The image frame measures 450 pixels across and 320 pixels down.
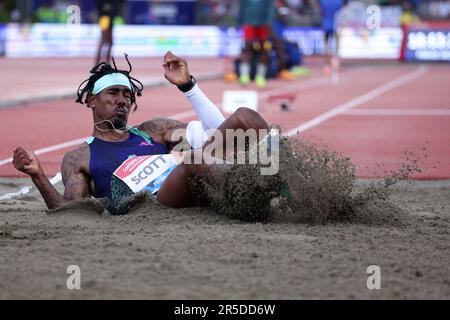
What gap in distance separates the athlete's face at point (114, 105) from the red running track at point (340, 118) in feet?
7.79

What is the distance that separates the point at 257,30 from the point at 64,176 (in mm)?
14516

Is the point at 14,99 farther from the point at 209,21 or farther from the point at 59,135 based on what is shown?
the point at 209,21

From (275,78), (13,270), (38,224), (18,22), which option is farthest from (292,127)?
(18,22)

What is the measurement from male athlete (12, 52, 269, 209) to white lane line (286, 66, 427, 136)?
1.92 m

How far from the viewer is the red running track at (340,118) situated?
9469mm

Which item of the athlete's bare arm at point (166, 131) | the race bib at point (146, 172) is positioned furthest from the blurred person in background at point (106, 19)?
the race bib at point (146, 172)

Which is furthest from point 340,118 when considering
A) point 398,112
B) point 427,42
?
point 427,42

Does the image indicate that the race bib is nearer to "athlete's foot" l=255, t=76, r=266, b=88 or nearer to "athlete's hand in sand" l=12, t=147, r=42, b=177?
"athlete's hand in sand" l=12, t=147, r=42, b=177

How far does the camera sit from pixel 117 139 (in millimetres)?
6188

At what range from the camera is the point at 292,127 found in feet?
39.8

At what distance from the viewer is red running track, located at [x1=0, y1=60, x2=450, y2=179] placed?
9.47 m

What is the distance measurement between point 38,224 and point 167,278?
160cm

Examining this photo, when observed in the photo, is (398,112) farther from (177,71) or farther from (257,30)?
(177,71)

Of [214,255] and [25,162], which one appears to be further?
[25,162]
